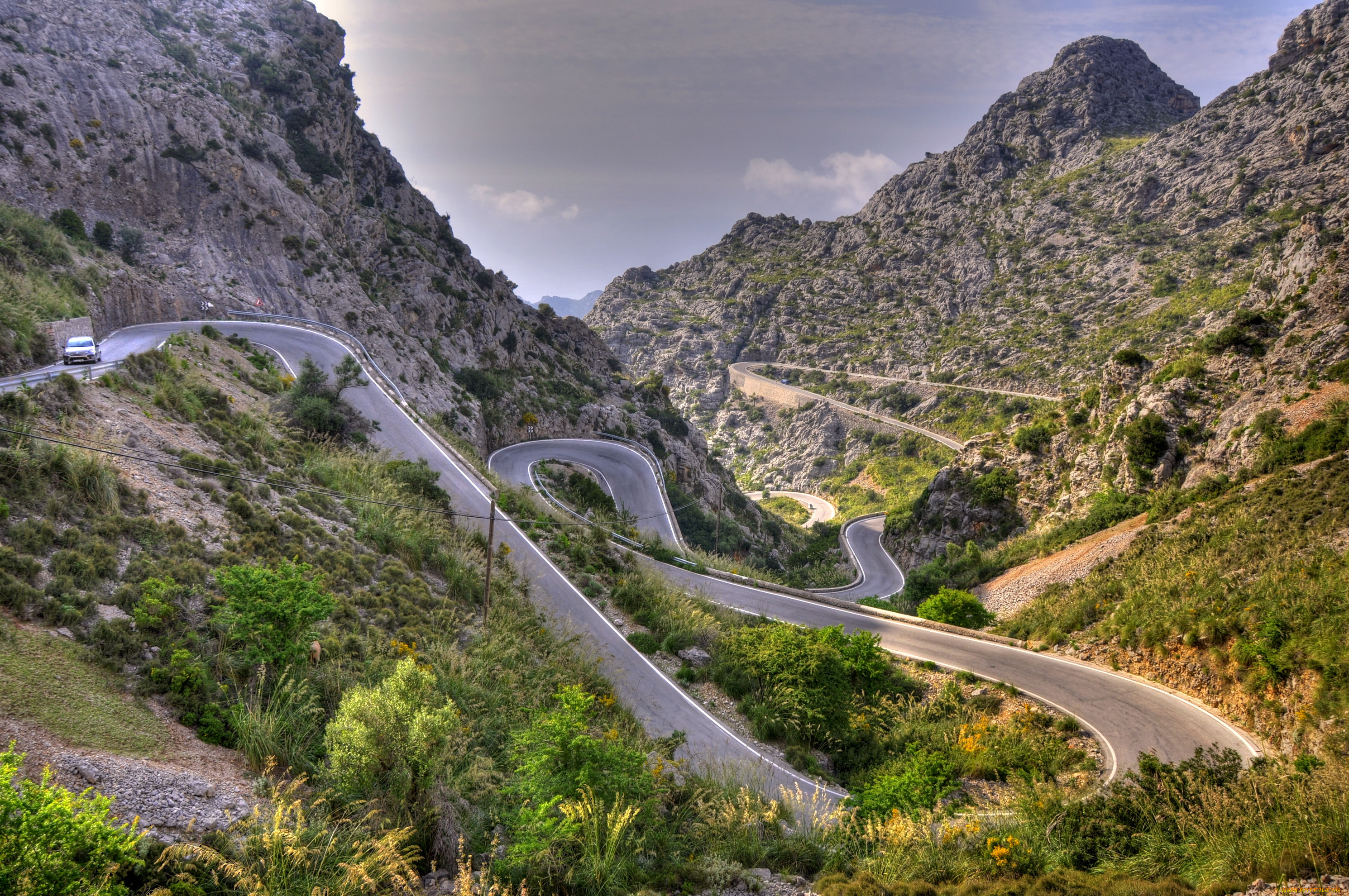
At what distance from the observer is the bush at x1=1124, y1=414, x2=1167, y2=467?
80.6 ft

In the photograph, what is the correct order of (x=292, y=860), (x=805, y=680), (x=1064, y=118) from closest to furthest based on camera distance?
Answer: 1. (x=292, y=860)
2. (x=805, y=680)
3. (x=1064, y=118)

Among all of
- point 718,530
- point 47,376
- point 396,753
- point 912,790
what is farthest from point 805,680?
point 718,530

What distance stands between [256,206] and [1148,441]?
49683 millimetres

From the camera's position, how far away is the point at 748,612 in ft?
64.9

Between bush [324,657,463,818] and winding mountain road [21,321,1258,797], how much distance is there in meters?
4.94

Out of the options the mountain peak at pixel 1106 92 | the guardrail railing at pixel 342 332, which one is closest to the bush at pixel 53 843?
the guardrail railing at pixel 342 332

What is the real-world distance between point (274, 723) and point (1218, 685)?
16.0 m

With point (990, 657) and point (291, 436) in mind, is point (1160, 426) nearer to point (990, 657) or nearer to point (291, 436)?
point (990, 657)

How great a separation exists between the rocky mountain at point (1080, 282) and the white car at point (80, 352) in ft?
114

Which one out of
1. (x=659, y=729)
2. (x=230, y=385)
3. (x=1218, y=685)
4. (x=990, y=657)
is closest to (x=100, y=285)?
(x=230, y=385)

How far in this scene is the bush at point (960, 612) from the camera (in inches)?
A: 764

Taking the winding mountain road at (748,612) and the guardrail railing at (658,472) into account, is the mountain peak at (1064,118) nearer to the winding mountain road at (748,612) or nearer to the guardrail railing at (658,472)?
the guardrail railing at (658,472)

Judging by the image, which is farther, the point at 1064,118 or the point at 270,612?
the point at 1064,118

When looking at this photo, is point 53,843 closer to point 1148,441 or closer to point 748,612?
point 748,612
